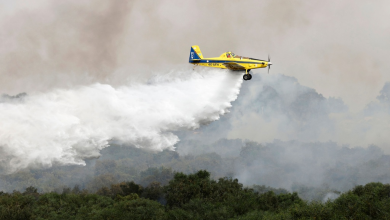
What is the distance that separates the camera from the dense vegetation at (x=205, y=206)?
3500 centimetres

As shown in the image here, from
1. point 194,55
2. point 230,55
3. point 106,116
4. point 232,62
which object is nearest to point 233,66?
point 232,62

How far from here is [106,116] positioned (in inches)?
1891

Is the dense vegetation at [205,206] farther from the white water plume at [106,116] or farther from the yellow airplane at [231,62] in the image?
the yellow airplane at [231,62]

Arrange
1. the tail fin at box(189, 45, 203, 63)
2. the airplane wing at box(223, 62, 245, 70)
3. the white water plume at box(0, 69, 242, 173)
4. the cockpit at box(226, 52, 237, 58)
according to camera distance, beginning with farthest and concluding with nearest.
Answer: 1. the tail fin at box(189, 45, 203, 63)
2. the cockpit at box(226, 52, 237, 58)
3. the airplane wing at box(223, 62, 245, 70)
4. the white water plume at box(0, 69, 242, 173)

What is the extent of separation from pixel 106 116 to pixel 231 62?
15.3 meters

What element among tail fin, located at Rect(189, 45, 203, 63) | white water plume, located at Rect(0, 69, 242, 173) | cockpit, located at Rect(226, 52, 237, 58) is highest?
tail fin, located at Rect(189, 45, 203, 63)

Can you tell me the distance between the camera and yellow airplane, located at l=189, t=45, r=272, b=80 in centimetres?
4496

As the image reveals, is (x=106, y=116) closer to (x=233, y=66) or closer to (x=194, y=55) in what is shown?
(x=194, y=55)

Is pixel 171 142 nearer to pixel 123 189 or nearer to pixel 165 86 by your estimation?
pixel 165 86

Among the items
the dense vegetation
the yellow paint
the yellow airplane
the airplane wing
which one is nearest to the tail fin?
the yellow airplane

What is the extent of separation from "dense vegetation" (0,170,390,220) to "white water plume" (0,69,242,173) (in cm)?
552

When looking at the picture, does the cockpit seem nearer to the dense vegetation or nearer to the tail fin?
the tail fin

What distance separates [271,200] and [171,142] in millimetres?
14030

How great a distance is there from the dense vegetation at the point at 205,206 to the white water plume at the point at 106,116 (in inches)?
217
